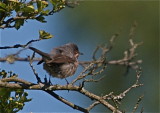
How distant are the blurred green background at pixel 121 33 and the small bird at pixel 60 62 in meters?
7.91

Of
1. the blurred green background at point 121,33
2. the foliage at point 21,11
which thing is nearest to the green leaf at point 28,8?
the foliage at point 21,11

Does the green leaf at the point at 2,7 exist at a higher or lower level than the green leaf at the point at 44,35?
higher

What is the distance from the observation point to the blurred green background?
17047 millimetres

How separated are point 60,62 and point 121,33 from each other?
34.0ft

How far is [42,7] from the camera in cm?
608

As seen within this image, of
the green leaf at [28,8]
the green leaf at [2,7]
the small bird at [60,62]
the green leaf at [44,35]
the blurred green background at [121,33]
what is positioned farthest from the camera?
the blurred green background at [121,33]

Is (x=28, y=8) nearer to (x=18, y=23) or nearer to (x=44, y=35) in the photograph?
(x=18, y=23)

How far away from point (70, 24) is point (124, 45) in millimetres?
2651

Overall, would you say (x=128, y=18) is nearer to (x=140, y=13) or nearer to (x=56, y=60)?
(x=140, y=13)

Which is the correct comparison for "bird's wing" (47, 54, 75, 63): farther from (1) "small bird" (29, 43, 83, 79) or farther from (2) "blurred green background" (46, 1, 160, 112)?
(2) "blurred green background" (46, 1, 160, 112)

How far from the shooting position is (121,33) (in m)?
18.4

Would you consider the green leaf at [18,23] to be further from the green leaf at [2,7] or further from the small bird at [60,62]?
the small bird at [60,62]

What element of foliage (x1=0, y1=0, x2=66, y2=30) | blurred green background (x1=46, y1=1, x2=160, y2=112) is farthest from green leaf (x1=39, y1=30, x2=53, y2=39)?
blurred green background (x1=46, y1=1, x2=160, y2=112)

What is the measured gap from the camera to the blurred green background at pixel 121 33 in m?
17.0
